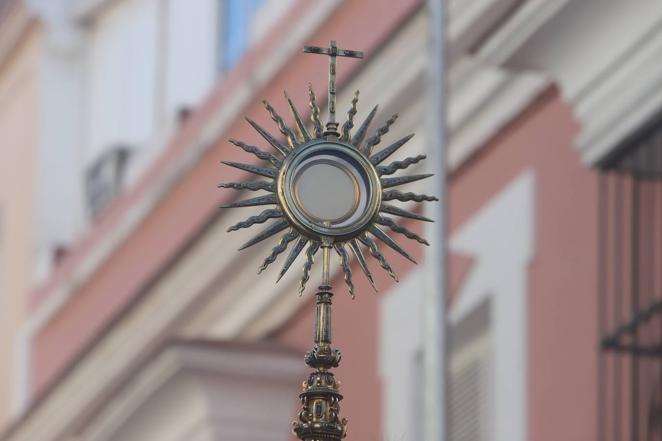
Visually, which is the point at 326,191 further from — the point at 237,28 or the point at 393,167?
the point at 237,28

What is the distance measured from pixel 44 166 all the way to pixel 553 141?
8.80 m

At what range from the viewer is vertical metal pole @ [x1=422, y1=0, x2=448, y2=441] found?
11.5 metres

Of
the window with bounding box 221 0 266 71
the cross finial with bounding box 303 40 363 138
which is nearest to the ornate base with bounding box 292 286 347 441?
the cross finial with bounding box 303 40 363 138

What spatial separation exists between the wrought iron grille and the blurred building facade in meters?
0.01

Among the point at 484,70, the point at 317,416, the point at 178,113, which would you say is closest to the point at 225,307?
the point at 178,113

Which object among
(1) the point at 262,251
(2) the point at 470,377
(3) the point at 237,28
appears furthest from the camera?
(3) the point at 237,28

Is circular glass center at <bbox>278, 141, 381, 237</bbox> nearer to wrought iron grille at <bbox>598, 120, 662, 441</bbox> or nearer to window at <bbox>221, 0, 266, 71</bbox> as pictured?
wrought iron grille at <bbox>598, 120, 662, 441</bbox>

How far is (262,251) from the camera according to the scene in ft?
50.9

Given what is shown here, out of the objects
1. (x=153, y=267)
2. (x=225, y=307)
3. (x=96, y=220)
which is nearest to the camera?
(x=225, y=307)

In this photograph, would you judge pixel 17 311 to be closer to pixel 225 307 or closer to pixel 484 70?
pixel 225 307

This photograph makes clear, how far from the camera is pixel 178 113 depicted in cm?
1845

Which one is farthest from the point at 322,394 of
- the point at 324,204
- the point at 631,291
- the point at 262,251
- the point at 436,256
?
the point at 262,251

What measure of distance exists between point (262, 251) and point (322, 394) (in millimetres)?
9080

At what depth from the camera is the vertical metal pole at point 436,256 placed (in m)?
11.5
